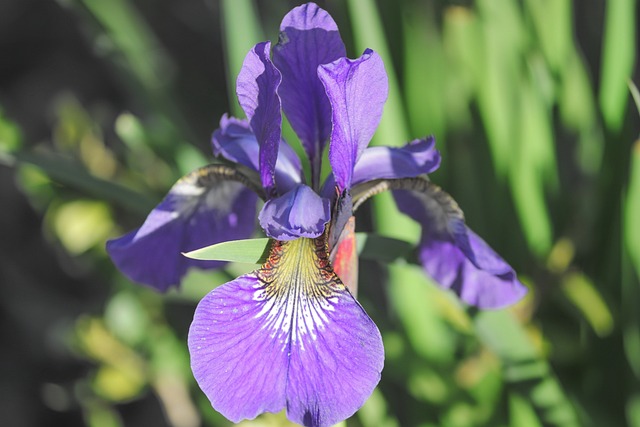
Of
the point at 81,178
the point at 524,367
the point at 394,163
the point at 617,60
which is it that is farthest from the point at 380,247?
the point at 617,60

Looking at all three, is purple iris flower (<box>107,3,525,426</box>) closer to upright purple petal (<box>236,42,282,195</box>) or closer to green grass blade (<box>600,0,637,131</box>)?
upright purple petal (<box>236,42,282,195</box>)

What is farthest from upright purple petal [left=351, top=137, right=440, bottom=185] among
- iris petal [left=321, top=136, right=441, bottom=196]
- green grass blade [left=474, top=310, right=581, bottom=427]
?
green grass blade [left=474, top=310, right=581, bottom=427]

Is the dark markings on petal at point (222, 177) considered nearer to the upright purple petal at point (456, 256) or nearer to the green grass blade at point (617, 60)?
the upright purple petal at point (456, 256)

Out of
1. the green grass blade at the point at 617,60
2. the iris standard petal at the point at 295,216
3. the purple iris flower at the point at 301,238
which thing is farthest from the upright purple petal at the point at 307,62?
the green grass blade at the point at 617,60

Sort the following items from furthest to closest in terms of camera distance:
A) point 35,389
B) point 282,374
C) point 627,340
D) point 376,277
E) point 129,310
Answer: point 35,389 < point 376,277 < point 129,310 < point 627,340 < point 282,374

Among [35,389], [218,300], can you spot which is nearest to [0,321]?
[35,389]

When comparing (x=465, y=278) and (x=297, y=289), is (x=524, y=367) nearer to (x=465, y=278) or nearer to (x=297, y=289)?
(x=465, y=278)

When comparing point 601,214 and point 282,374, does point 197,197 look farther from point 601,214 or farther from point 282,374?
point 601,214
